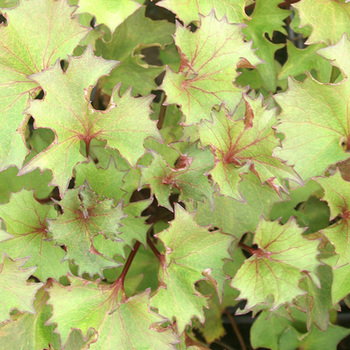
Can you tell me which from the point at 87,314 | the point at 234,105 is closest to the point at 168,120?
the point at 234,105

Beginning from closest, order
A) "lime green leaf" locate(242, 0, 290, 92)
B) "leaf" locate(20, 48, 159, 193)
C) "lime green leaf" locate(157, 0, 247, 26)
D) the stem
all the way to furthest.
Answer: "leaf" locate(20, 48, 159, 193)
"lime green leaf" locate(157, 0, 247, 26)
"lime green leaf" locate(242, 0, 290, 92)
the stem

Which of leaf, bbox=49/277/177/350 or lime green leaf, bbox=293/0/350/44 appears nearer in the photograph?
leaf, bbox=49/277/177/350

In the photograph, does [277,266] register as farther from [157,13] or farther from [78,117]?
[157,13]

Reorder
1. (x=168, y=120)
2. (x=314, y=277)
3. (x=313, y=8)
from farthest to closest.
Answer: (x=168, y=120)
(x=313, y=8)
(x=314, y=277)

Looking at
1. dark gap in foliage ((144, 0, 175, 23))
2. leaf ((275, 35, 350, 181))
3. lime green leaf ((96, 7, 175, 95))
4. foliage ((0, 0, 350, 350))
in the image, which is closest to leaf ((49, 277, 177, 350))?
foliage ((0, 0, 350, 350))

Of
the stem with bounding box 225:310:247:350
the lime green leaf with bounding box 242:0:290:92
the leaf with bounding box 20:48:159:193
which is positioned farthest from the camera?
the stem with bounding box 225:310:247:350

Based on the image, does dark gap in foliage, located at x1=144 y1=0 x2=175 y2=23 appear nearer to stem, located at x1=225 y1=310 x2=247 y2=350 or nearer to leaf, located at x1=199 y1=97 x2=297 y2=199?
leaf, located at x1=199 y1=97 x2=297 y2=199

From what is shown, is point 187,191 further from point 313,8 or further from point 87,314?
point 313,8
